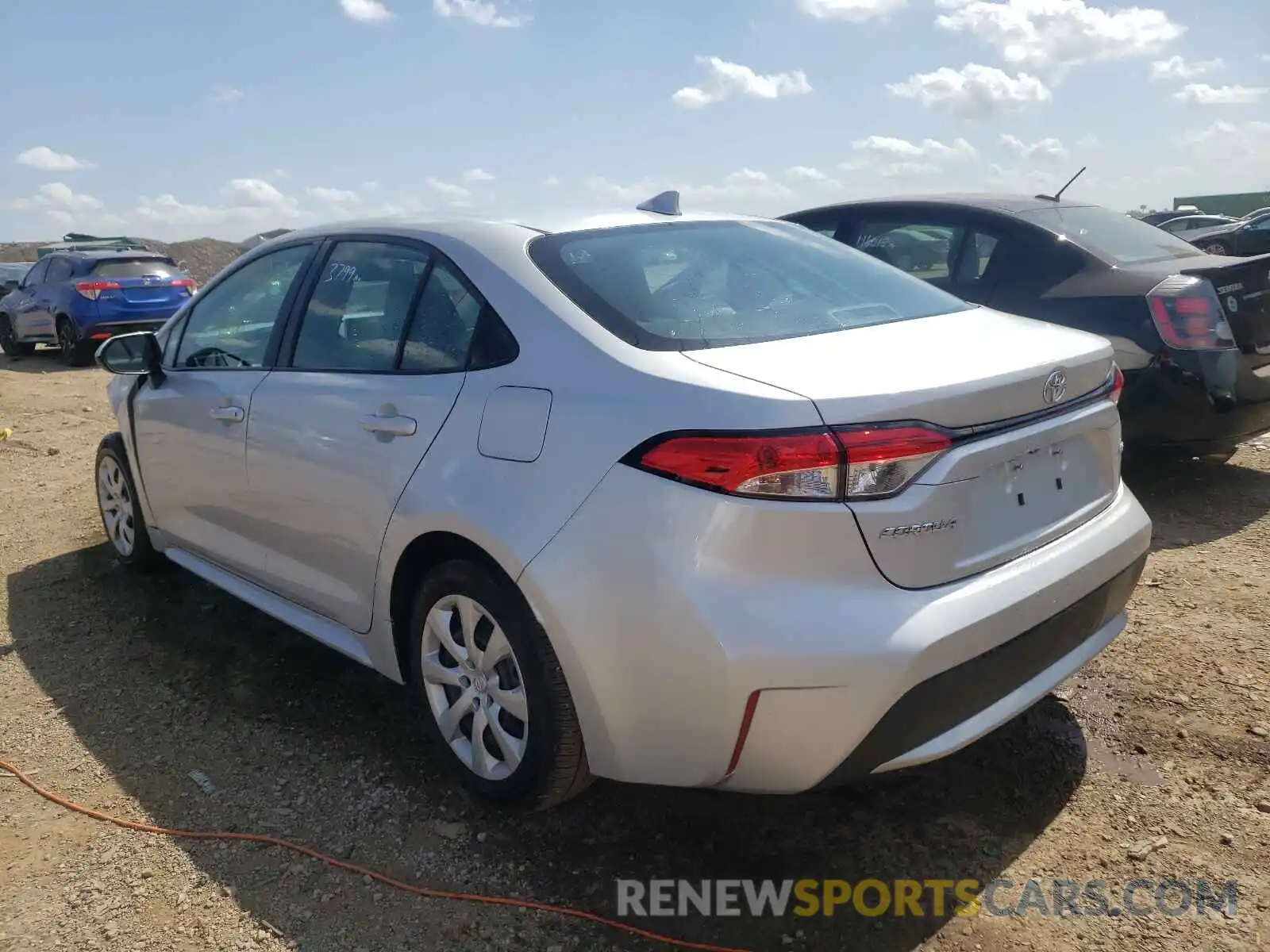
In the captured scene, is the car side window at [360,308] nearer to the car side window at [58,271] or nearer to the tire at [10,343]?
the car side window at [58,271]

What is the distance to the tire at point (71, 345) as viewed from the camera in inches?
505

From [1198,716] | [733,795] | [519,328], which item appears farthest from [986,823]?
[519,328]

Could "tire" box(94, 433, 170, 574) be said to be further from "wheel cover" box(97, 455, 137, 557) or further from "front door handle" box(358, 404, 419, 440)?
"front door handle" box(358, 404, 419, 440)

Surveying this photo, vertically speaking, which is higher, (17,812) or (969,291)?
(969,291)

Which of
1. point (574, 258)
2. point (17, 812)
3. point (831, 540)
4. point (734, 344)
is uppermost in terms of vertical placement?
point (574, 258)

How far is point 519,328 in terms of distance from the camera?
260cm

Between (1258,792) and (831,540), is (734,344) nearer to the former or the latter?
(831,540)

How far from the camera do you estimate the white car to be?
6.85 ft

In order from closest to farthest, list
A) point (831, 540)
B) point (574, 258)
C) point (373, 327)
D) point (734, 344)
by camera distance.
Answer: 1. point (831, 540)
2. point (734, 344)
3. point (574, 258)
4. point (373, 327)

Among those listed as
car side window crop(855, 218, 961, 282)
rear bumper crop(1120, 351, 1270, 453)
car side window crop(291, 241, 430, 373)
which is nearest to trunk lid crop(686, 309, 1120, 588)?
car side window crop(291, 241, 430, 373)

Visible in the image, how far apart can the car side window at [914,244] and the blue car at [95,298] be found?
10.1 metres

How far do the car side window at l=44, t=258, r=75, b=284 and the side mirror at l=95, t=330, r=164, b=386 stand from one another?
34.8 feet

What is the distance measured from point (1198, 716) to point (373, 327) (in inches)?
112

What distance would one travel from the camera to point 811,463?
206 centimetres
